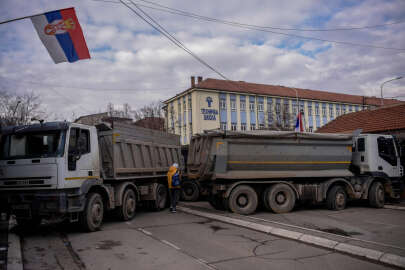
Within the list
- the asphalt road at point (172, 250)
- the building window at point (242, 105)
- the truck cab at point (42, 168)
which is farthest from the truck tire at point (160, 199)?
the building window at point (242, 105)

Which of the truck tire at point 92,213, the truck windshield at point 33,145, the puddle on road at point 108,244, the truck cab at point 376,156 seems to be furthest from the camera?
the truck cab at point 376,156

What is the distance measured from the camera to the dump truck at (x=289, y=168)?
10781 millimetres

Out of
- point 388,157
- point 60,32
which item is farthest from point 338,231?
point 60,32

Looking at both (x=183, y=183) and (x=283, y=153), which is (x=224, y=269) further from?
(x=183, y=183)

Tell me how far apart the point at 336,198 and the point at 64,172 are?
8.95 meters

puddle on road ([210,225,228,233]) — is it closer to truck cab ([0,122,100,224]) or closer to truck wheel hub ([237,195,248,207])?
truck wheel hub ([237,195,248,207])

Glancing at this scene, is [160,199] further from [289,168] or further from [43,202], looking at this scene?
[43,202]

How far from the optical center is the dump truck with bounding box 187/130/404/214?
35.4ft

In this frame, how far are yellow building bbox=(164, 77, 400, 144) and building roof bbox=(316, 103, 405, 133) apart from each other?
20.2m

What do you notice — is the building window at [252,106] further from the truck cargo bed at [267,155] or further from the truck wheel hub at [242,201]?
the truck wheel hub at [242,201]

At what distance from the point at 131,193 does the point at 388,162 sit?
953cm

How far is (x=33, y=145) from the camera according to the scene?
26.7 feet

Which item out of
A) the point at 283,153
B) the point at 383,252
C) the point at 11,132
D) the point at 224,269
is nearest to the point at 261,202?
the point at 283,153

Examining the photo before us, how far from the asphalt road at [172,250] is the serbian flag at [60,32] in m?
4.85
